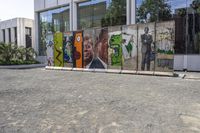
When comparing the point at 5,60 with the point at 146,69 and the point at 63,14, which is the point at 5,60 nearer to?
the point at 63,14

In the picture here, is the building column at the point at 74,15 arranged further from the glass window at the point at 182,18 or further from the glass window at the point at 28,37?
the glass window at the point at 28,37

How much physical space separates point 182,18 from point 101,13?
8598 millimetres

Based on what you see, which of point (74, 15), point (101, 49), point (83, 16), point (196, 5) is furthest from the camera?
point (74, 15)

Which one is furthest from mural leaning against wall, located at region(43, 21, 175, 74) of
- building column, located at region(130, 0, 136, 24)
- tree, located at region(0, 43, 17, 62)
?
tree, located at region(0, 43, 17, 62)

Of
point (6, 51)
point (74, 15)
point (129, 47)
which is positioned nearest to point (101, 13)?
point (74, 15)

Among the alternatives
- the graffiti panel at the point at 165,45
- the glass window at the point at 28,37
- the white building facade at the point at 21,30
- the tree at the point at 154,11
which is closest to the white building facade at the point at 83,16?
the tree at the point at 154,11

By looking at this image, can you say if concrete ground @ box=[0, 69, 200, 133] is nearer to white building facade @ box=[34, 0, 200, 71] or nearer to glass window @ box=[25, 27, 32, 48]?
white building facade @ box=[34, 0, 200, 71]

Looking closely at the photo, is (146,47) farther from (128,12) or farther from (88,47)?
(128,12)

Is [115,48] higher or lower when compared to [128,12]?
lower

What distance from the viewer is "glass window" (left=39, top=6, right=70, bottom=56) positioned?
97.8 feet

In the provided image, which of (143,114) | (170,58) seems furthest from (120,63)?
(143,114)

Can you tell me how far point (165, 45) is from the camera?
50.2ft

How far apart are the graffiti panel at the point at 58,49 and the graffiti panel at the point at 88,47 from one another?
2874 millimetres

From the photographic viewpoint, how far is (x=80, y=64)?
65.5 feet
